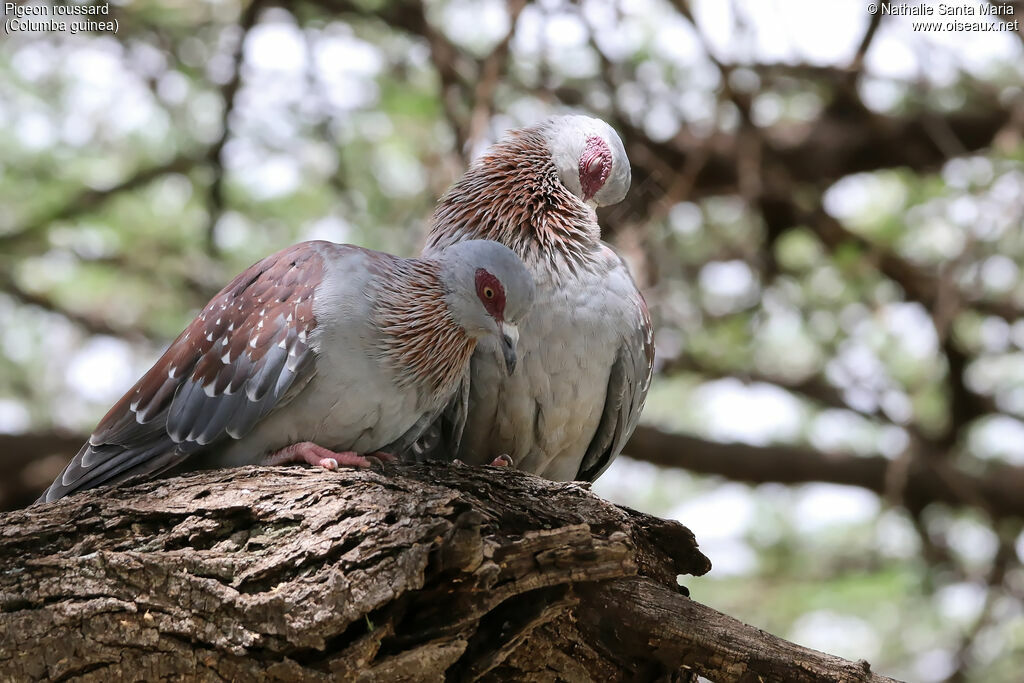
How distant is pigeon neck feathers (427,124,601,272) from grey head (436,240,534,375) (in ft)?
1.44

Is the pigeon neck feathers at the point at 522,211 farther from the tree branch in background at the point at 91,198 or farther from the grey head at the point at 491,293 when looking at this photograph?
the tree branch in background at the point at 91,198

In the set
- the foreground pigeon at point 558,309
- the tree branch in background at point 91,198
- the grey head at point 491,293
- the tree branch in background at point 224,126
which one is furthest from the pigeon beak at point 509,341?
the tree branch in background at point 91,198

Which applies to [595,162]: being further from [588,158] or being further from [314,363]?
[314,363]

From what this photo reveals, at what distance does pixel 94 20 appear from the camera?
855 centimetres

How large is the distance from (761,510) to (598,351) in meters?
6.81

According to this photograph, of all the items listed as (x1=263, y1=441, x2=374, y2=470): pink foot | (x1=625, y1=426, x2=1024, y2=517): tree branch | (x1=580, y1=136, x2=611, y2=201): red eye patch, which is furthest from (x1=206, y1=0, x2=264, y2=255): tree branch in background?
(x1=263, y1=441, x2=374, y2=470): pink foot

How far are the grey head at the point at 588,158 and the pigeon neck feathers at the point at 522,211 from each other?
0.04 meters

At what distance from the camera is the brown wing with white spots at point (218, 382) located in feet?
13.0

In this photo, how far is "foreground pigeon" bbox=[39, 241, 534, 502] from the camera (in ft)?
13.0

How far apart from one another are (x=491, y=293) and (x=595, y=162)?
107 centimetres

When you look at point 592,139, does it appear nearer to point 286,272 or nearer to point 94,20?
point 286,272

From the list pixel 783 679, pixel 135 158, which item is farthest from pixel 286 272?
pixel 135 158

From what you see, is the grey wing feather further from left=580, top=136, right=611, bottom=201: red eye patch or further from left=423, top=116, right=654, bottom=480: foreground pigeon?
left=580, top=136, right=611, bottom=201: red eye patch

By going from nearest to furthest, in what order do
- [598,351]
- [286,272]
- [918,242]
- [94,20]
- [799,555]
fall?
[286,272] → [598,351] → [94,20] → [918,242] → [799,555]
